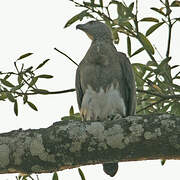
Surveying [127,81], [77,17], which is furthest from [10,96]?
[127,81]

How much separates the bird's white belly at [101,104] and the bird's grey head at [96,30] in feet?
2.92

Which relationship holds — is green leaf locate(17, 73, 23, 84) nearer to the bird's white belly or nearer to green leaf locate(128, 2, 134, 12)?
green leaf locate(128, 2, 134, 12)

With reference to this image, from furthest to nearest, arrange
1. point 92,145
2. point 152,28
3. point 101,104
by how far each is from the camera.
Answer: point 101,104
point 152,28
point 92,145

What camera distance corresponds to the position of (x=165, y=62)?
14.7ft

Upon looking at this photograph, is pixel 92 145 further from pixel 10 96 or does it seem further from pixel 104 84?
pixel 104 84

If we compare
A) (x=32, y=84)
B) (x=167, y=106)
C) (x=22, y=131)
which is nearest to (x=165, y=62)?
(x=167, y=106)

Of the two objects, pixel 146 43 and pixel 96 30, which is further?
pixel 96 30

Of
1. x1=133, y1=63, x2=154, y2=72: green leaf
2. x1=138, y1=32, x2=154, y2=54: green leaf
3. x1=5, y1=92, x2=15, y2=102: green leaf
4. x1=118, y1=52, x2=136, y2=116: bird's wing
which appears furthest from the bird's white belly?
x1=5, y1=92, x2=15, y2=102: green leaf

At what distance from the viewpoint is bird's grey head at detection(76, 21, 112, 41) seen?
6422 mm

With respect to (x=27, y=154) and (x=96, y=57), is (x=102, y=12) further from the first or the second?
(x=27, y=154)

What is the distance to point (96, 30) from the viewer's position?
6.50 meters

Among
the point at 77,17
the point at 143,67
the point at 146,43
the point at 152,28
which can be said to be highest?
the point at 77,17

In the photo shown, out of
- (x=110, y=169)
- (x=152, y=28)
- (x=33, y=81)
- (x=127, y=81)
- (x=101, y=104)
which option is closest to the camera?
(x=33, y=81)

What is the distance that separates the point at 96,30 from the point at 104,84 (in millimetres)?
1013
